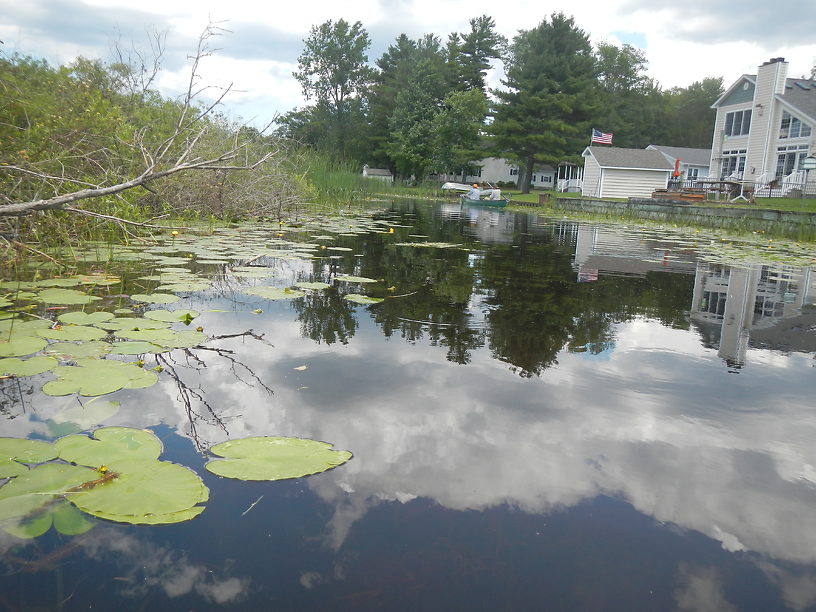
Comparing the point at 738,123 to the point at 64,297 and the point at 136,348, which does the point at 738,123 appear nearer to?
the point at 64,297

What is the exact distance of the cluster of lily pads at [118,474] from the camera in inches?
51.2

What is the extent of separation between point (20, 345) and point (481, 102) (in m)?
42.8

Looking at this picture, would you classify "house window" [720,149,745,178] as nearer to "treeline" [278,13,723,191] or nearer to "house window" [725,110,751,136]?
"house window" [725,110,751,136]

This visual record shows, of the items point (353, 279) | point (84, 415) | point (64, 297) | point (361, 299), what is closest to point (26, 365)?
point (84, 415)

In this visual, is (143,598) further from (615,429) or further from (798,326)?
(798,326)

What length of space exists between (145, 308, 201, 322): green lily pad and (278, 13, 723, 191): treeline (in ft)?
119

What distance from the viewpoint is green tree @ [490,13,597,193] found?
36.9 m

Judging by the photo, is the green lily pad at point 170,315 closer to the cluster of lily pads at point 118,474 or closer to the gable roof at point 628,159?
the cluster of lily pads at point 118,474

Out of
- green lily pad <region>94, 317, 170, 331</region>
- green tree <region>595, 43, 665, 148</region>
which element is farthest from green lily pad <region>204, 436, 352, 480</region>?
green tree <region>595, 43, 665, 148</region>

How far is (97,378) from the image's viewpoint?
6.95 ft

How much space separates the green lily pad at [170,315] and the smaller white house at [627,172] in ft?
103

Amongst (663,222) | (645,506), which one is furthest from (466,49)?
(645,506)

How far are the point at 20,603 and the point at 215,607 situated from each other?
1.14ft

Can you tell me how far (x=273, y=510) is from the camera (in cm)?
138
